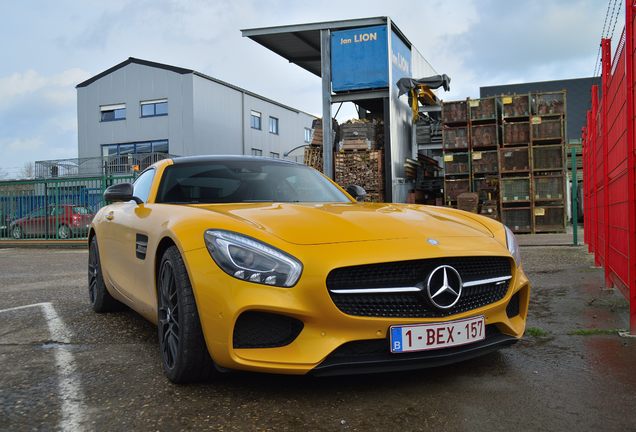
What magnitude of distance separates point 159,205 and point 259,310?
1.43 m

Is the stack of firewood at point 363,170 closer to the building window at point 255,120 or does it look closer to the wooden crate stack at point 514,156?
the wooden crate stack at point 514,156

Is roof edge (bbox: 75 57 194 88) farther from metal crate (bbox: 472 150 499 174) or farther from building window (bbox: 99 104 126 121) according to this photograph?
metal crate (bbox: 472 150 499 174)

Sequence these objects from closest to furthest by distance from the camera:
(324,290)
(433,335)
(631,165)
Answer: (324,290)
(433,335)
(631,165)

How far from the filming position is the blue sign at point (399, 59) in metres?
16.6

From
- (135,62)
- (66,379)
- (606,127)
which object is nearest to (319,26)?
(606,127)

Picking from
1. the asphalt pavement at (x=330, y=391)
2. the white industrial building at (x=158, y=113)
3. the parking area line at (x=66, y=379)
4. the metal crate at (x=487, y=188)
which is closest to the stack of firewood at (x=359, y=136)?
the metal crate at (x=487, y=188)

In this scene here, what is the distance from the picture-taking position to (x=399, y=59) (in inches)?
683

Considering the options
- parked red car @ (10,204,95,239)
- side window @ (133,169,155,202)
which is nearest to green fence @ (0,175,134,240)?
parked red car @ (10,204,95,239)

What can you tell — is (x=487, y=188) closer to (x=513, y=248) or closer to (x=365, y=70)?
(x=365, y=70)

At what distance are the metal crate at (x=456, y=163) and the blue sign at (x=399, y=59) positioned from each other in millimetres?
2907

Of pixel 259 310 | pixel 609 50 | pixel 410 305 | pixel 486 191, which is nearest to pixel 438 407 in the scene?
pixel 410 305

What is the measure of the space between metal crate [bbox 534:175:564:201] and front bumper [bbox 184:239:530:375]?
13483 millimetres

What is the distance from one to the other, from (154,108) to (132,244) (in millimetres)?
29918

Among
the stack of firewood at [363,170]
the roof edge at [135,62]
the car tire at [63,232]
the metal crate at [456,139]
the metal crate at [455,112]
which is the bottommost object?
the car tire at [63,232]
